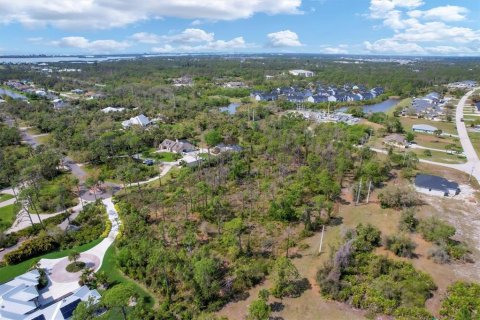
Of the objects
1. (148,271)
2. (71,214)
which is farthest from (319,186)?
(71,214)

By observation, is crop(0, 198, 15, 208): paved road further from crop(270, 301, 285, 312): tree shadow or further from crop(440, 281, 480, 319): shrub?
crop(440, 281, 480, 319): shrub

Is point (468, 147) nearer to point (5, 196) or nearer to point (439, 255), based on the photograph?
point (439, 255)

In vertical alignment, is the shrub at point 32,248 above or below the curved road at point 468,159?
below

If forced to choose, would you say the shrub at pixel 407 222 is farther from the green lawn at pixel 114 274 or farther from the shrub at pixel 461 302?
the green lawn at pixel 114 274

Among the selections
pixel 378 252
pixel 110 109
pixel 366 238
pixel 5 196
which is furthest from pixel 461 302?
pixel 110 109

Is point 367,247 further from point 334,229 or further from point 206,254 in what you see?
point 206,254

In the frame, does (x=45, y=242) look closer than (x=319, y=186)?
Yes

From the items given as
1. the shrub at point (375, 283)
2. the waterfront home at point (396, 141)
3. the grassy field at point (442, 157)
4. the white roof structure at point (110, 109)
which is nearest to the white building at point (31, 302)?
the shrub at point (375, 283)

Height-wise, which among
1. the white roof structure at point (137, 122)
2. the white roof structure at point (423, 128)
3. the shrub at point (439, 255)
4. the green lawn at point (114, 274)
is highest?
the white roof structure at point (137, 122)
